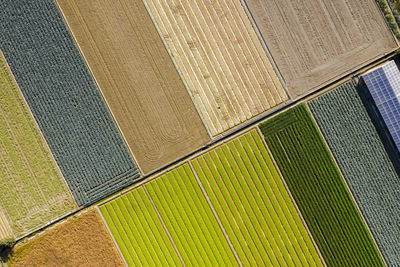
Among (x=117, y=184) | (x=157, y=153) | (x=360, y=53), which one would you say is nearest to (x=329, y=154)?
(x=360, y=53)

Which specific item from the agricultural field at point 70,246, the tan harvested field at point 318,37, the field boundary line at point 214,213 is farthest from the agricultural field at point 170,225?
the tan harvested field at point 318,37

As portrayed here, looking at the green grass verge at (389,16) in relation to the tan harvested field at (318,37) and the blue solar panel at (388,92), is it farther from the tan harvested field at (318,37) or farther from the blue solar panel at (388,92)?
the blue solar panel at (388,92)

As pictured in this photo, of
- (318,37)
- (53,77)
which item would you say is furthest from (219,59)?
(53,77)

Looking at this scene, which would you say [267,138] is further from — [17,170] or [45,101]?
[17,170]

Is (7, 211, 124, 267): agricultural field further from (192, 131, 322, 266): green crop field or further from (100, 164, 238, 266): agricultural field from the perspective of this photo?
(192, 131, 322, 266): green crop field

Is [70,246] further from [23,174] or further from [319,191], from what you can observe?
[319,191]
